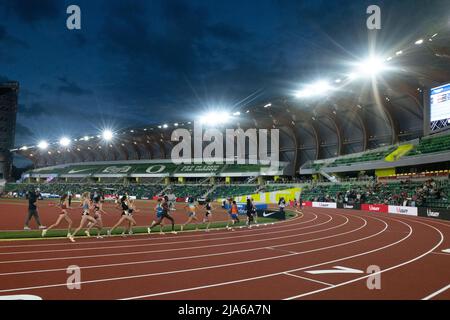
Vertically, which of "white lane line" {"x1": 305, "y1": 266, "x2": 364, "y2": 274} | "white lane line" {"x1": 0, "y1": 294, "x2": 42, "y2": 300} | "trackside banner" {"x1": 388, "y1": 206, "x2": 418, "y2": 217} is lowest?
"trackside banner" {"x1": 388, "y1": 206, "x2": 418, "y2": 217}

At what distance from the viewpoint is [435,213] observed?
26.2m

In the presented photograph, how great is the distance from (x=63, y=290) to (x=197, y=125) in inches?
2318

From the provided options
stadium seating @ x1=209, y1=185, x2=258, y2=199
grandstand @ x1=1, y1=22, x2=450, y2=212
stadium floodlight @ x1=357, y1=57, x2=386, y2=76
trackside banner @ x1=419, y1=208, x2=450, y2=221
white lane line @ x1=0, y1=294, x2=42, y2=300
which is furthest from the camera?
stadium seating @ x1=209, y1=185, x2=258, y2=199

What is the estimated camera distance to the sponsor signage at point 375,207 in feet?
108

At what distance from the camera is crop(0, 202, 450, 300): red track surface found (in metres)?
6.25

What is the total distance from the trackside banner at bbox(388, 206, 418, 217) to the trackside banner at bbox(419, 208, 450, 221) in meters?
0.85

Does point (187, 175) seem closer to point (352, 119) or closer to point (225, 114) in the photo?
point (225, 114)

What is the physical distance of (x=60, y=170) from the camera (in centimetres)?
10725

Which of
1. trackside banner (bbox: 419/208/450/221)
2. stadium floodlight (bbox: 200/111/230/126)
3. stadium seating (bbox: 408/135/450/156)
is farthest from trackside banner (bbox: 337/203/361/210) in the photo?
stadium floodlight (bbox: 200/111/230/126)

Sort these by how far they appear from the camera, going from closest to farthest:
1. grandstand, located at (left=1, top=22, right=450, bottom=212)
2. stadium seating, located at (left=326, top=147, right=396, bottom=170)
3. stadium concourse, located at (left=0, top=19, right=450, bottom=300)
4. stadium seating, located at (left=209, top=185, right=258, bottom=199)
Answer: stadium concourse, located at (left=0, top=19, right=450, bottom=300) < grandstand, located at (left=1, top=22, right=450, bottom=212) < stadium seating, located at (left=326, top=147, right=396, bottom=170) < stadium seating, located at (left=209, top=185, right=258, bottom=199)

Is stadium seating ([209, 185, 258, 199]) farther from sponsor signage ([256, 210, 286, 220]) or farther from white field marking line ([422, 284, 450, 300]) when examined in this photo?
white field marking line ([422, 284, 450, 300])

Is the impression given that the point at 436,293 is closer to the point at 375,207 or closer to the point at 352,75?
the point at 375,207

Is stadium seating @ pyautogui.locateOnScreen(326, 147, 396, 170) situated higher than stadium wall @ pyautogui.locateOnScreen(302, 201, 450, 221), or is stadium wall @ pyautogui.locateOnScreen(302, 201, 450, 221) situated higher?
stadium seating @ pyautogui.locateOnScreen(326, 147, 396, 170)

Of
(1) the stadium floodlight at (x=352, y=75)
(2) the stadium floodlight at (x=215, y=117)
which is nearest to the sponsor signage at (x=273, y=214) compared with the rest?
(1) the stadium floodlight at (x=352, y=75)
